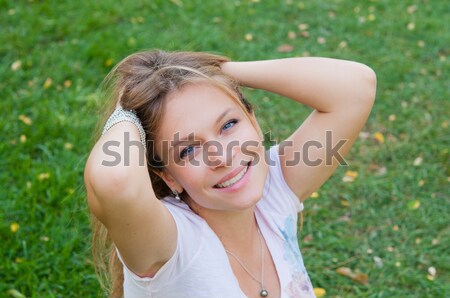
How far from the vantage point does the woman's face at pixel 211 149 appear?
177 centimetres

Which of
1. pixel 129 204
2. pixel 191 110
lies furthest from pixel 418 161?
pixel 129 204

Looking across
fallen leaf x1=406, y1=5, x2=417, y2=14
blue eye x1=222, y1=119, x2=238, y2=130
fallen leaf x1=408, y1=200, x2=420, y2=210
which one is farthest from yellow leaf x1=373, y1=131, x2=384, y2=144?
blue eye x1=222, y1=119, x2=238, y2=130

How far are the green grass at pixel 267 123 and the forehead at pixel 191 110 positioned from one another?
4.39 feet

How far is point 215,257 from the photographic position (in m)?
1.85

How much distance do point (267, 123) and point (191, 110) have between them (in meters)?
2.46

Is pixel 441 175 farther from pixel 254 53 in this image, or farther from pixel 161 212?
pixel 161 212

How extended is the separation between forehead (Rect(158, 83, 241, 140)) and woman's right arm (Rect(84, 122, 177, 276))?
0.13 metres

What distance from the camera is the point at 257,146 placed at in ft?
6.03

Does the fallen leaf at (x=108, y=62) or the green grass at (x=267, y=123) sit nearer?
the green grass at (x=267, y=123)

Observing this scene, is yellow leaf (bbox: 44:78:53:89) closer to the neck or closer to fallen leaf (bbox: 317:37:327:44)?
fallen leaf (bbox: 317:37:327:44)

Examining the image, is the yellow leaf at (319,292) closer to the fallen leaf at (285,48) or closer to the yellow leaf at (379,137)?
the yellow leaf at (379,137)

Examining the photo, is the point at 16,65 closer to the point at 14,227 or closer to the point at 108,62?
the point at 108,62

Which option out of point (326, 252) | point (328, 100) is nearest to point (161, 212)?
point (328, 100)

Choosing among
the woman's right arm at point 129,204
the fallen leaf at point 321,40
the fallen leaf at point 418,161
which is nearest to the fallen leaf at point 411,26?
the fallen leaf at point 321,40
